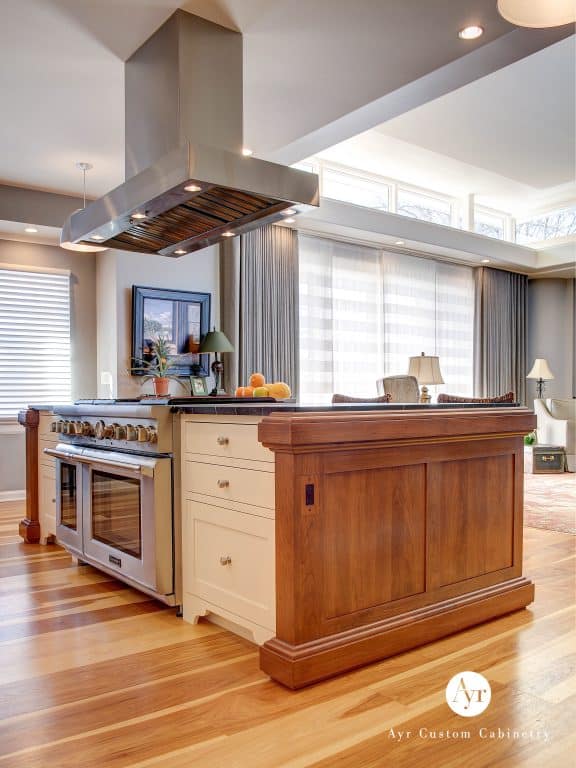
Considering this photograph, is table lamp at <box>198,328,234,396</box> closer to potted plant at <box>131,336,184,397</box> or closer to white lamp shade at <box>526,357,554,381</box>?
potted plant at <box>131,336,184,397</box>

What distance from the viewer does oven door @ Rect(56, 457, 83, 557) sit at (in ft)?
10.1

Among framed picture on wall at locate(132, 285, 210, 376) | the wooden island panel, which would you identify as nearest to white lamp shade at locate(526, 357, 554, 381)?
framed picture on wall at locate(132, 285, 210, 376)

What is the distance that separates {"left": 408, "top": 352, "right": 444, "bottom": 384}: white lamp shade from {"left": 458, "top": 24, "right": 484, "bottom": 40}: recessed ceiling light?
2752 mm

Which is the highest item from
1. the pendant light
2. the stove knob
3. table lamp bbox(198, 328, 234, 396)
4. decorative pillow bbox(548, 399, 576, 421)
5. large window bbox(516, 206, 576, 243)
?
large window bbox(516, 206, 576, 243)

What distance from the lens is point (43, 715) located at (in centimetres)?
168

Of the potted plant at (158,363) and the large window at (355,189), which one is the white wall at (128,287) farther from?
the large window at (355,189)

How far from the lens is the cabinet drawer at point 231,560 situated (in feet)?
6.51

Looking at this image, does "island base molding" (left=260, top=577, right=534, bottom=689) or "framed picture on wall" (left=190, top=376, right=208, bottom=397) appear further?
"framed picture on wall" (left=190, top=376, right=208, bottom=397)

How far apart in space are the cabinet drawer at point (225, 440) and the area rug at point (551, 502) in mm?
2781

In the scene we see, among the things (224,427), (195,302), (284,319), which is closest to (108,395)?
(195,302)

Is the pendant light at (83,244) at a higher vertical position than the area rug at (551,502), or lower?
higher

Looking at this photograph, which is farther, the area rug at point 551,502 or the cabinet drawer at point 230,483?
the area rug at point 551,502

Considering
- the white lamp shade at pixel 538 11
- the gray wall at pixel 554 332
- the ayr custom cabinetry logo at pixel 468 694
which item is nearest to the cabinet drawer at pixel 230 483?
the ayr custom cabinetry logo at pixel 468 694

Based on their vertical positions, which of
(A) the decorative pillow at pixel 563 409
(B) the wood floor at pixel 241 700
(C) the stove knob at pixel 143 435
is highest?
(C) the stove knob at pixel 143 435
